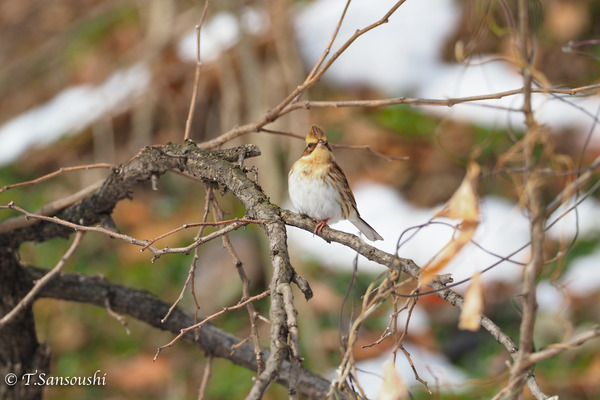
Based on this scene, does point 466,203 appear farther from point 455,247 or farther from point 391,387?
point 391,387

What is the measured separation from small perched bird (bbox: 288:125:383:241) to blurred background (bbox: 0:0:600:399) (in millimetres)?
1114

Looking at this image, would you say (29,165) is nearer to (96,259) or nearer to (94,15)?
(96,259)

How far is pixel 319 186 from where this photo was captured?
291cm

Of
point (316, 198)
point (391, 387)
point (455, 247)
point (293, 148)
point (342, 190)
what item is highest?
point (293, 148)

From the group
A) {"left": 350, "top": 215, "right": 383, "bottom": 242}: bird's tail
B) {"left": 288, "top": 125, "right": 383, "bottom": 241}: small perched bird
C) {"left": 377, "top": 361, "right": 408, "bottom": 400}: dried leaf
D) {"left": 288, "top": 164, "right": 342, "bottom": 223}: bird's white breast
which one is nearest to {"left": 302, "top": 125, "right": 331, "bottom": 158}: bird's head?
{"left": 288, "top": 125, "right": 383, "bottom": 241}: small perched bird

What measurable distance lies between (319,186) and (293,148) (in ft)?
9.61

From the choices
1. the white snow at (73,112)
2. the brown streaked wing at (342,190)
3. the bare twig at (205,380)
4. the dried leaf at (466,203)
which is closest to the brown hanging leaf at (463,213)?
the dried leaf at (466,203)

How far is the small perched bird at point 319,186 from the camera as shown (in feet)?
9.50

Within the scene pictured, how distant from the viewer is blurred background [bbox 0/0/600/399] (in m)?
5.11

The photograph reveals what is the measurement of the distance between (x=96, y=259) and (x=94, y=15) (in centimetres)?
410

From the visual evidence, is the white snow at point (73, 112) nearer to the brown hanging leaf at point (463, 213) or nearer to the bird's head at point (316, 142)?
the bird's head at point (316, 142)

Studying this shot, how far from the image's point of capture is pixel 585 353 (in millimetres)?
4746

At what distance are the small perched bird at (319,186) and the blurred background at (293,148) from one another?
1.11 m

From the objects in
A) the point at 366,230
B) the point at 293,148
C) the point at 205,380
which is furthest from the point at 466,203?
the point at 293,148
